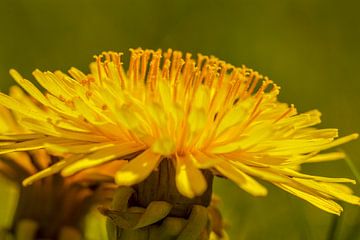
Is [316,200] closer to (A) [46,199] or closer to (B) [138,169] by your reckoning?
(B) [138,169]

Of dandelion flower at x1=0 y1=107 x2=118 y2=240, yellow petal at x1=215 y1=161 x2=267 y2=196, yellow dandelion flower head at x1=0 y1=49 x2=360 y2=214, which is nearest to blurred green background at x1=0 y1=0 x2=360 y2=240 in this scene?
dandelion flower at x1=0 y1=107 x2=118 y2=240

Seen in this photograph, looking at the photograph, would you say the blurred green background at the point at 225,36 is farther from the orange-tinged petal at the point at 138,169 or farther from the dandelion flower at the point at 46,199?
the orange-tinged petal at the point at 138,169

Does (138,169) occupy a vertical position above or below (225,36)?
below

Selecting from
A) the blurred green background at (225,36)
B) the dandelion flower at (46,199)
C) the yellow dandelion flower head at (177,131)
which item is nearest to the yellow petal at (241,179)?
the yellow dandelion flower head at (177,131)

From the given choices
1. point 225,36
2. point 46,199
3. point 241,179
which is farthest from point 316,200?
point 225,36

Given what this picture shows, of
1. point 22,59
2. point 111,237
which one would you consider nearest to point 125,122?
point 111,237

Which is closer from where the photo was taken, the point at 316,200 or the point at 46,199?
the point at 316,200
